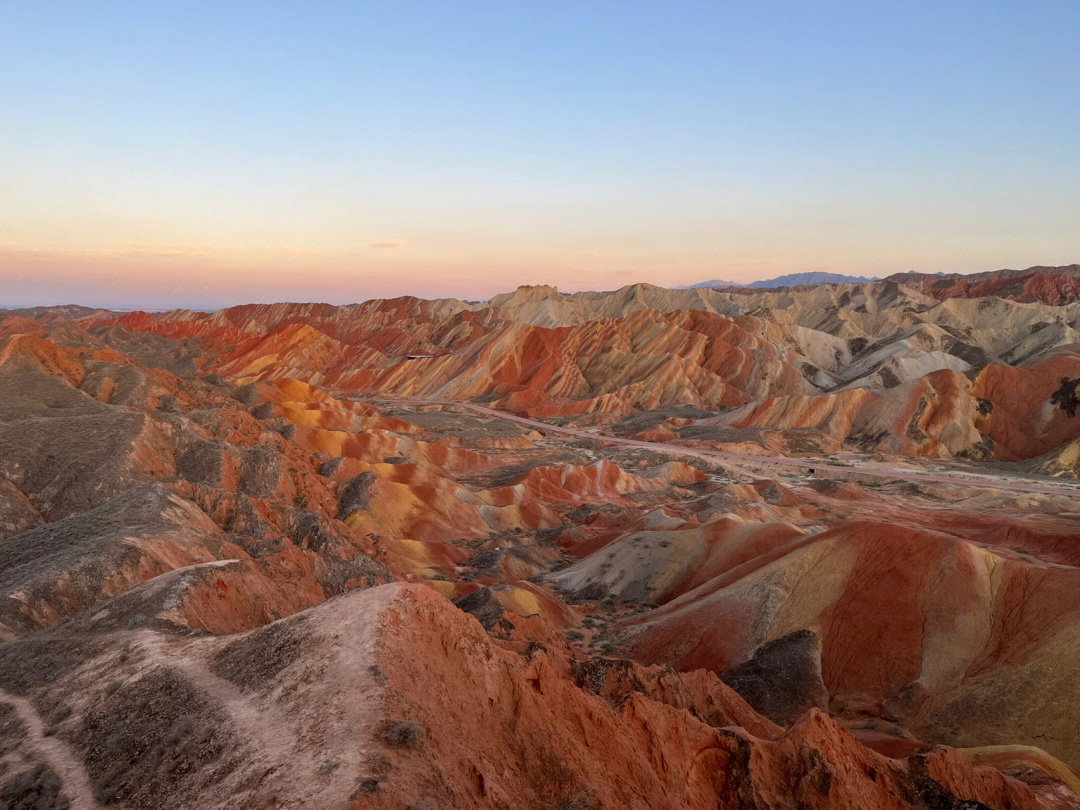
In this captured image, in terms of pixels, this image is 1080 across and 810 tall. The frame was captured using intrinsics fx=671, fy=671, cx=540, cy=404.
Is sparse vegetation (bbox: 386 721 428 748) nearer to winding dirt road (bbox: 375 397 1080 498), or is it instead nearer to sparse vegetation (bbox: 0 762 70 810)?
sparse vegetation (bbox: 0 762 70 810)

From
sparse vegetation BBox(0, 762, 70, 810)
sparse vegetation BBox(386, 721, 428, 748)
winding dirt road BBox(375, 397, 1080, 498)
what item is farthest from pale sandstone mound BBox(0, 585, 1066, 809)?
winding dirt road BBox(375, 397, 1080, 498)

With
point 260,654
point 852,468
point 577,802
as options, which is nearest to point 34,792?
point 260,654

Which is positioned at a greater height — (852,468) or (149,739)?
(149,739)

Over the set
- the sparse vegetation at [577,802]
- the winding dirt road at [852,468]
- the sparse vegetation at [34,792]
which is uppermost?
the sparse vegetation at [34,792]

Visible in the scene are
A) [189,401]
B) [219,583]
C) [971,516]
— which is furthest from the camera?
[189,401]

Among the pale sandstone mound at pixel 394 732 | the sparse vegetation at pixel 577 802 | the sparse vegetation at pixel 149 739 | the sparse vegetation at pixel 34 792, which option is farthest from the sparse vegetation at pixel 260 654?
the sparse vegetation at pixel 577 802

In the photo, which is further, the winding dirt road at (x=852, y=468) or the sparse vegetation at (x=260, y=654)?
the winding dirt road at (x=852, y=468)

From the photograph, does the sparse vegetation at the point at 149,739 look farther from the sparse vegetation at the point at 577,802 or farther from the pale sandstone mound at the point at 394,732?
the sparse vegetation at the point at 577,802

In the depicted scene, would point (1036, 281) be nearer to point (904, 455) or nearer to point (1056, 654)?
point (904, 455)

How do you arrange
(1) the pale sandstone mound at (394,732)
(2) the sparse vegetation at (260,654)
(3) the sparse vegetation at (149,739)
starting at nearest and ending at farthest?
(1) the pale sandstone mound at (394,732)
(3) the sparse vegetation at (149,739)
(2) the sparse vegetation at (260,654)

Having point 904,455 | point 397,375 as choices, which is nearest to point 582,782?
point 904,455

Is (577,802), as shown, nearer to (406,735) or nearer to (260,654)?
(406,735)
